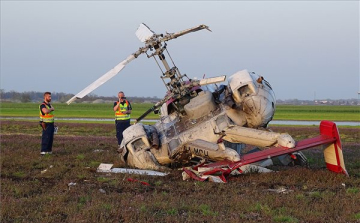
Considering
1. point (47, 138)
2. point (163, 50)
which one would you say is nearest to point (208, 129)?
point (163, 50)

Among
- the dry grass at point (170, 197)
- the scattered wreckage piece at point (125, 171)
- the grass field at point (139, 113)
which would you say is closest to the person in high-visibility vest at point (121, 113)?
the dry grass at point (170, 197)

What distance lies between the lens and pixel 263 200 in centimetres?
1023

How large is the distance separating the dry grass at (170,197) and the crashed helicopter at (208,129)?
24.8 inches

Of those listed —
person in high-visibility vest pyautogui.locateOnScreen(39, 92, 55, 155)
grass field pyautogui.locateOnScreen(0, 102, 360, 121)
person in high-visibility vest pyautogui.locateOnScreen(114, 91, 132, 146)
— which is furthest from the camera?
grass field pyautogui.locateOnScreen(0, 102, 360, 121)

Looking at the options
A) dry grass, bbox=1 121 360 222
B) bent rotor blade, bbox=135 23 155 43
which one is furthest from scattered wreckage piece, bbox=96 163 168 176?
bent rotor blade, bbox=135 23 155 43

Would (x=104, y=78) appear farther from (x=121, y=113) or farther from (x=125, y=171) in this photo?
(x=121, y=113)

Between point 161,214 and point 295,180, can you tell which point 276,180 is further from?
point 161,214

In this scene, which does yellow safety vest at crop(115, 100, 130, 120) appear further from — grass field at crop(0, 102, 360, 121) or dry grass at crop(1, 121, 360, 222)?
grass field at crop(0, 102, 360, 121)

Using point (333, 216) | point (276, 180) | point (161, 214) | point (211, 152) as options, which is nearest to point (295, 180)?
point (276, 180)

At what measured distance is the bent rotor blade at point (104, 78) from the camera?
13.5m

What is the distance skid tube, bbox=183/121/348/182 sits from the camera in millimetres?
13094

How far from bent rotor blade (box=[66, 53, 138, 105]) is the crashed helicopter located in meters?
0.03

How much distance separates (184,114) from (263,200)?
5.81 metres

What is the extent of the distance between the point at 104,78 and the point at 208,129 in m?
3.34
